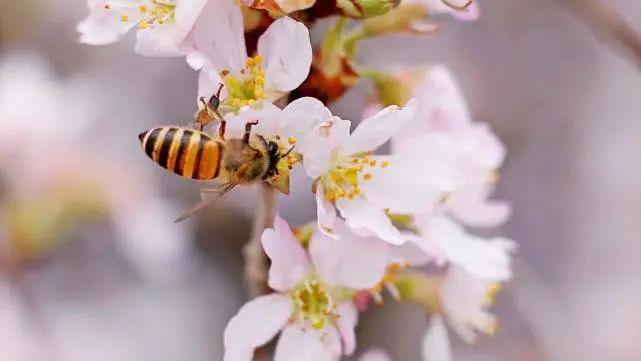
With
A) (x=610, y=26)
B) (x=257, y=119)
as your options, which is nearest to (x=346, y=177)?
(x=257, y=119)

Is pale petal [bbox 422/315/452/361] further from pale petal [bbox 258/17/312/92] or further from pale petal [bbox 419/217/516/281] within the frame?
pale petal [bbox 258/17/312/92]

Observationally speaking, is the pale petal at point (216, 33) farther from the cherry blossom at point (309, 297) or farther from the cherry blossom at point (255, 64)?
the cherry blossom at point (309, 297)

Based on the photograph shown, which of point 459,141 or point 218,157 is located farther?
point 459,141

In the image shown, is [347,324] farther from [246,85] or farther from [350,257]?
[246,85]

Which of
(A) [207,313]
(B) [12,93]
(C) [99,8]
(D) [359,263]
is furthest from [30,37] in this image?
(D) [359,263]

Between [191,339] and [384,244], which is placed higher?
[384,244]

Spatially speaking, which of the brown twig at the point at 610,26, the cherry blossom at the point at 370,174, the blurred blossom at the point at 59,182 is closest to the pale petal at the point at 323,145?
the cherry blossom at the point at 370,174

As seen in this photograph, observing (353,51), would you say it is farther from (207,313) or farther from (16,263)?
(207,313)

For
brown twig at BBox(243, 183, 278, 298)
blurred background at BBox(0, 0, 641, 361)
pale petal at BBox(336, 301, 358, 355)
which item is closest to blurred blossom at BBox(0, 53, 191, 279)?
blurred background at BBox(0, 0, 641, 361)
